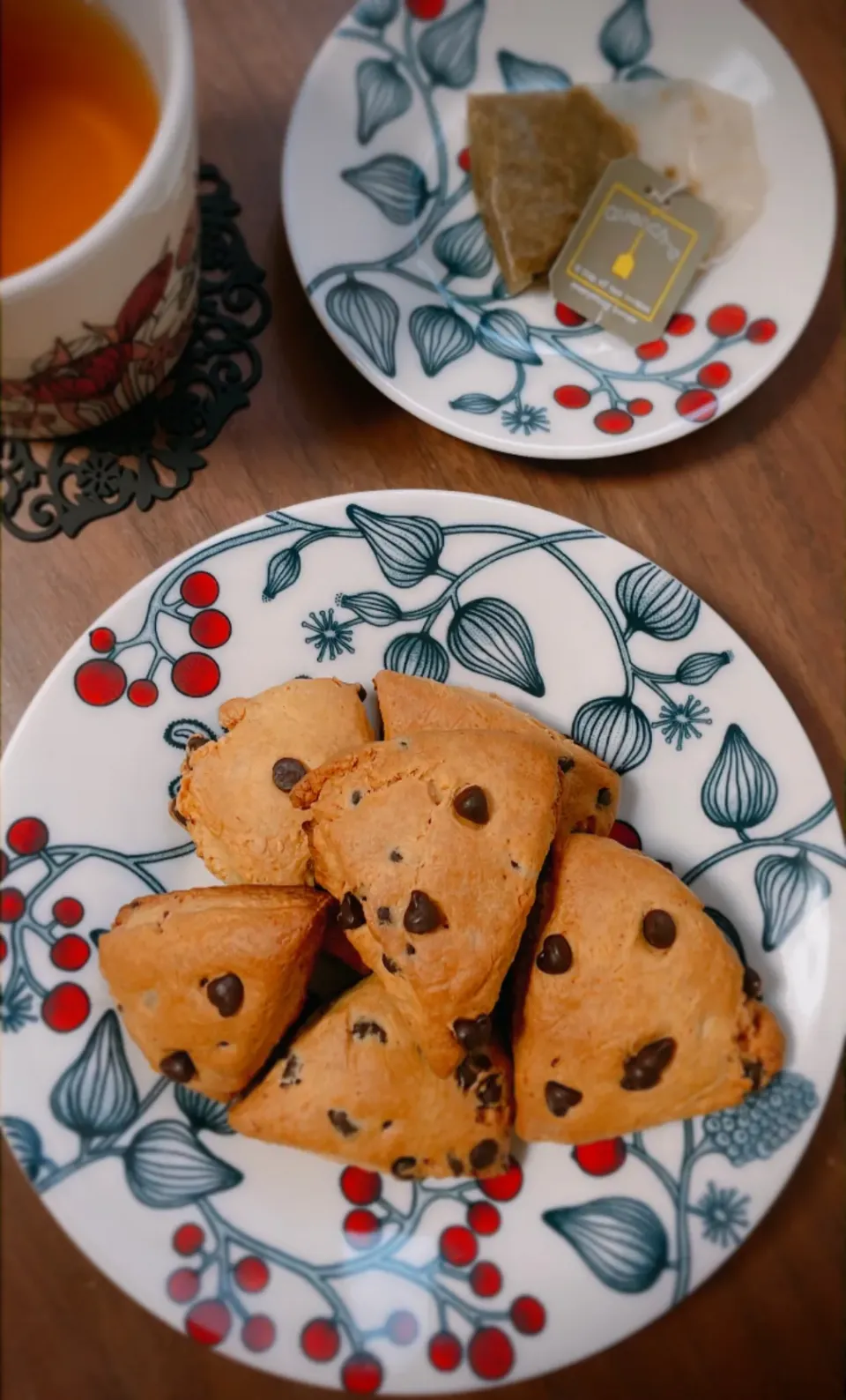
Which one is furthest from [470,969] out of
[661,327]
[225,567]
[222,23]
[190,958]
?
[222,23]

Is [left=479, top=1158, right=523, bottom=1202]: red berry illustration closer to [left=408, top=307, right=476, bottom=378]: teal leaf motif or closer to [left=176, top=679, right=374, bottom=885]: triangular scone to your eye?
[left=176, top=679, right=374, bottom=885]: triangular scone

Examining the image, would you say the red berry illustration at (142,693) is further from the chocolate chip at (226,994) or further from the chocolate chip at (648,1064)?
the chocolate chip at (648,1064)

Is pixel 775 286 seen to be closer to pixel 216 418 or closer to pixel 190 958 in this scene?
pixel 216 418

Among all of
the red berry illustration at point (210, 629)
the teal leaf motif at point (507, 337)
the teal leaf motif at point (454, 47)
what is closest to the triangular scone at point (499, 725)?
the red berry illustration at point (210, 629)

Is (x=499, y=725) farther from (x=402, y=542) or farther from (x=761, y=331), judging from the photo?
(x=761, y=331)

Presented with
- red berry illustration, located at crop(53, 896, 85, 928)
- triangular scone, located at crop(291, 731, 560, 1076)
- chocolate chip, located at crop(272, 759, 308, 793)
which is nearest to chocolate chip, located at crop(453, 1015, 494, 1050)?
triangular scone, located at crop(291, 731, 560, 1076)

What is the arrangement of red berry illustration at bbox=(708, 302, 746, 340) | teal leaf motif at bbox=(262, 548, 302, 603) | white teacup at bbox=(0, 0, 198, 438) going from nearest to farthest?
1. white teacup at bbox=(0, 0, 198, 438)
2. teal leaf motif at bbox=(262, 548, 302, 603)
3. red berry illustration at bbox=(708, 302, 746, 340)
